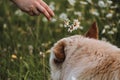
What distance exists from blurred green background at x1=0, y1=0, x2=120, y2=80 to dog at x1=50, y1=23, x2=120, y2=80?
128 cm

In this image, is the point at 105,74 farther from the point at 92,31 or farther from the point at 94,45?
the point at 92,31

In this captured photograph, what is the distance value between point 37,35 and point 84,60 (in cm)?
322

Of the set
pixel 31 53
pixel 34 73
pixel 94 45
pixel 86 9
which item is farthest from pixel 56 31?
pixel 94 45

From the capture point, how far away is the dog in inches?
161

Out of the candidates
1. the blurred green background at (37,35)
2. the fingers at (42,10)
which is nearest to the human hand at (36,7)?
the fingers at (42,10)

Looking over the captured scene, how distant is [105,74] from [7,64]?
269 centimetres

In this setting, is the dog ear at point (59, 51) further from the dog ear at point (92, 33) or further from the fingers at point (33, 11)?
the fingers at point (33, 11)

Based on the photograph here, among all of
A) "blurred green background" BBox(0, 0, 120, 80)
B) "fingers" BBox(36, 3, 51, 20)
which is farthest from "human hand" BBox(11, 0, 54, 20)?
"blurred green background" BBox(0, 0, 120, 80)

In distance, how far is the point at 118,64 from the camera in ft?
13.3

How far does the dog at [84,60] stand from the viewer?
408 cm

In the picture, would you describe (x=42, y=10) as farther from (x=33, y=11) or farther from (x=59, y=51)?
(x=59, y=51)

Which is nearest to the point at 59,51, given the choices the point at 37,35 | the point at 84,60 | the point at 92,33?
the point at 84,60

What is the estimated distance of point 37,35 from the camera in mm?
7383

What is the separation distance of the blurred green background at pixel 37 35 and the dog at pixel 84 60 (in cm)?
128
